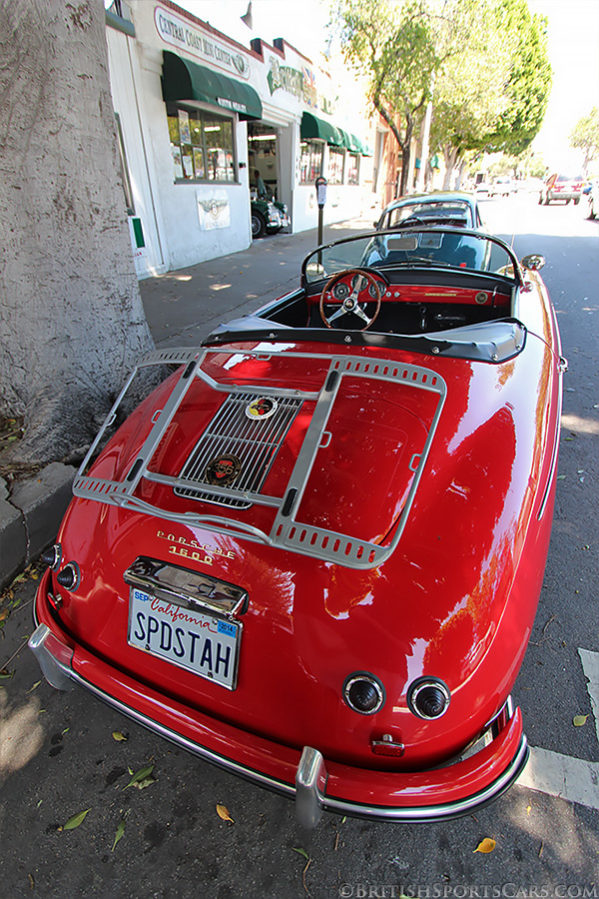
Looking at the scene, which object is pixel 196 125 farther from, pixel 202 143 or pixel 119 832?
pixel 119 832

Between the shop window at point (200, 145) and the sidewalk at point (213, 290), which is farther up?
the shop window at point (200, 145)

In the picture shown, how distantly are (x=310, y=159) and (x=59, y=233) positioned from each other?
1547 cm

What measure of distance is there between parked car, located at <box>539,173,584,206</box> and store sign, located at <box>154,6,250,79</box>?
76.3ft

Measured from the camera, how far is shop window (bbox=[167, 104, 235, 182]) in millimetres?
9031

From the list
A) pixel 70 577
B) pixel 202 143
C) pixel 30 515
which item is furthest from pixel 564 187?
pixel 70 577

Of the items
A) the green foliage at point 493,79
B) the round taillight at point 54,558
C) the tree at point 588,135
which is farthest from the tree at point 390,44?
the tree at point 588,135

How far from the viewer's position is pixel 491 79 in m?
19.0

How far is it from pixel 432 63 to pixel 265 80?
5.92 meters

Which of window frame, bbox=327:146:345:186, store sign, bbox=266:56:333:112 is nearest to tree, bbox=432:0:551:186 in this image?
window frame, bbox=327:146:345:186

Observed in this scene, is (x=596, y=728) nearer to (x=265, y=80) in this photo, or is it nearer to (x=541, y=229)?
(x=265, y=80)

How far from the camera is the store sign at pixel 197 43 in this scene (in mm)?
8047

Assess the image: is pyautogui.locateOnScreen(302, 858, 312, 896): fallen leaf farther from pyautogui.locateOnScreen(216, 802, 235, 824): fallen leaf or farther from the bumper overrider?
the bumper overrider

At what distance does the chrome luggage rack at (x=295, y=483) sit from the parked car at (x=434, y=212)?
19.5ft

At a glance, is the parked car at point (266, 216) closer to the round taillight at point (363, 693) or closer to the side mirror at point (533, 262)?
the side mirror at point (533, 262)
